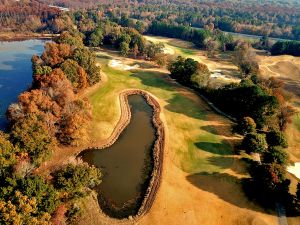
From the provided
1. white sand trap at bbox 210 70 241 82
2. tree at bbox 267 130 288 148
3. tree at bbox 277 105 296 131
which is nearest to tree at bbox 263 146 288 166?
tree at bbox 267 130 288 148

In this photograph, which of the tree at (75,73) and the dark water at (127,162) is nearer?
the dark water at (127,162)

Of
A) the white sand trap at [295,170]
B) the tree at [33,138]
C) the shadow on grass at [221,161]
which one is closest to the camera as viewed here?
the tree at [33,138]

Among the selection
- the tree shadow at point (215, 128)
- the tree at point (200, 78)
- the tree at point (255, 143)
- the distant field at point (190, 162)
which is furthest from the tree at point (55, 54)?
the tree at point (255, 143)

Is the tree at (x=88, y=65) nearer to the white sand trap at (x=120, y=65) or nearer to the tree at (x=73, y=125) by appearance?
the white sand trap at (x=120, y=65)

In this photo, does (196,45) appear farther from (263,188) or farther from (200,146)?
(263,188)

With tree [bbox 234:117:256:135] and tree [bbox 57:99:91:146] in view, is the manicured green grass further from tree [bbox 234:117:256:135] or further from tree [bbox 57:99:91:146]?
tree [bbox 234:117:256:135]

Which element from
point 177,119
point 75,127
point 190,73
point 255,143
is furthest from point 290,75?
point 75,127
